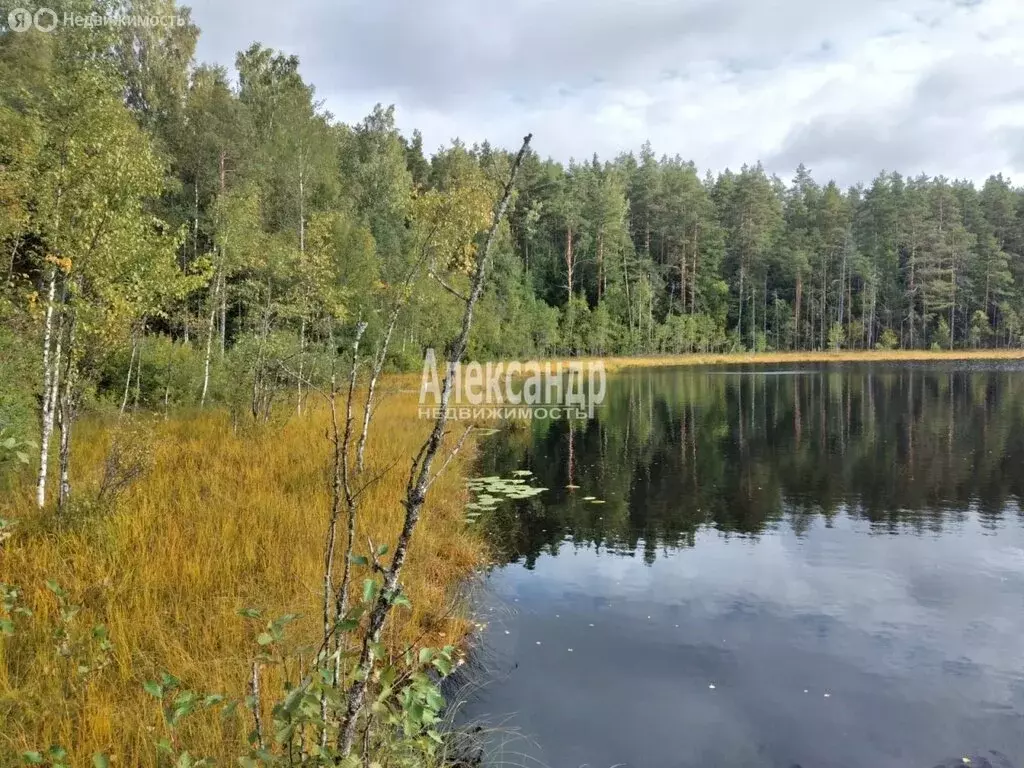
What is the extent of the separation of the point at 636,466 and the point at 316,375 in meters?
7.25

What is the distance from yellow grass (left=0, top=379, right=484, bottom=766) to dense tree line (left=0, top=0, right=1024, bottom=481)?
157 cm

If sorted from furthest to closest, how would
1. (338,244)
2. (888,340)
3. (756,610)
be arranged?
(888,340) → (338,244) → (756,610)

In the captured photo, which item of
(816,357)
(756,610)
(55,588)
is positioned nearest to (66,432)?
(55,588)

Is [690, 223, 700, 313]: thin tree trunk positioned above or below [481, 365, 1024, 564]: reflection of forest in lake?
above

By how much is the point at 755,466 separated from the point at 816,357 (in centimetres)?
5294

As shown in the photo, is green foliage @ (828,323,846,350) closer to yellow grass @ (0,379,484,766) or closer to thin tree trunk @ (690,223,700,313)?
thin tree trunk @ (690,223,700,313)

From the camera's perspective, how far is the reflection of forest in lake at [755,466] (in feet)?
32.9

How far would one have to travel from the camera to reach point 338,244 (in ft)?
81.6

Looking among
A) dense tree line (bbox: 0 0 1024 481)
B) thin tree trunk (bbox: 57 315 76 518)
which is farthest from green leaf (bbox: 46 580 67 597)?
thin tree trunk (bbox: 57 315 76 518)

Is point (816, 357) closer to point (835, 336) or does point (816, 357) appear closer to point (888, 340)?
point (835, 336)

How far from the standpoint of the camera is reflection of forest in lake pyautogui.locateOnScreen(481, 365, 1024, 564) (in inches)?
395

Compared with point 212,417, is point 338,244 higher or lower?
higher

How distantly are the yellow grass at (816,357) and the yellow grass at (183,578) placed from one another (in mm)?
45379

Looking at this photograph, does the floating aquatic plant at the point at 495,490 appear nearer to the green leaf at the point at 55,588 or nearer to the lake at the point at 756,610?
the lake at the point at 756,610
